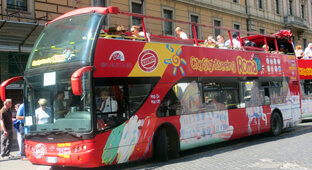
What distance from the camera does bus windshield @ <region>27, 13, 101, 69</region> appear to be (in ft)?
23.0

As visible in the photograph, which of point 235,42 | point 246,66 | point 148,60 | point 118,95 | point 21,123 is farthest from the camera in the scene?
point 235,42

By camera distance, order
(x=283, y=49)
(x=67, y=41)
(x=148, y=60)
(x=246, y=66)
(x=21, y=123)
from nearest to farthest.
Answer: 1. (x=67, y=41)
2. (x=148, y=60)
3. (x=21, y=123)
4. (x=246, y=66)
5. (x=283, y=49)

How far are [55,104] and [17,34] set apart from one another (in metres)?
7.67

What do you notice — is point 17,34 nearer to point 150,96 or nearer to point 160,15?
point 150,96

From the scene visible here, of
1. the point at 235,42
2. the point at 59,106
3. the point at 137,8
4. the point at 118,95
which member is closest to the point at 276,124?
the point at 235,42

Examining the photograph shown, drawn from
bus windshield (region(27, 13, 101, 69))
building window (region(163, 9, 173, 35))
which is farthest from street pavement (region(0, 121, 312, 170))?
building window (region(163, 9, 173, 35))

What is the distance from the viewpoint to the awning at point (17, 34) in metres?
13.0

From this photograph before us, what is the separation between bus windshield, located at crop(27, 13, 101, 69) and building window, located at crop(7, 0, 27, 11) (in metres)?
7.12

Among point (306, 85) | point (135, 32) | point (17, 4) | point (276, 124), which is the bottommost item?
point (276, 124)

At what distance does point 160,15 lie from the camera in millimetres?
20203

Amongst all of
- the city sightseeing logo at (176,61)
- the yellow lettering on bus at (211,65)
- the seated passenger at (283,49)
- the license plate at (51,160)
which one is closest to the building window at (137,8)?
the seated passenger at (283,49)

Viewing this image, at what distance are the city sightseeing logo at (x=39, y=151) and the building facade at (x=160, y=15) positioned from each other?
5.99 meters

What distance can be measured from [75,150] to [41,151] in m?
0.94

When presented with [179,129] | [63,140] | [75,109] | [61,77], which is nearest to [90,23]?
[61,77]
